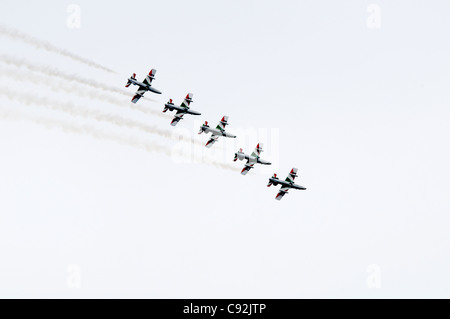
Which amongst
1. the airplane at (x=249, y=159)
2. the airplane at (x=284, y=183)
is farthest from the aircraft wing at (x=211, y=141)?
the airplane at (x=284, y=183)

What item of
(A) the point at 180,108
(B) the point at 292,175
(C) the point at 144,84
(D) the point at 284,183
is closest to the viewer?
(C) the point at 144,84

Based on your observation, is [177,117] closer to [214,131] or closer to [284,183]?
[214,131]

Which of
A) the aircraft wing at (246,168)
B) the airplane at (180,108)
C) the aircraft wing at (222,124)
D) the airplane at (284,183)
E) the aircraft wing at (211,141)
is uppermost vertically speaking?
the airplane at (180,108)

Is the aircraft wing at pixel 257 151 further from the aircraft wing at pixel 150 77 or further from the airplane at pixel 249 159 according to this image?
the aircraft wing at pixel 150 77

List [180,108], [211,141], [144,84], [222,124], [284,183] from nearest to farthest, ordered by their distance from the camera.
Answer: [144,84] < [180,108] < [284,183] < [211,141] < [222,124]

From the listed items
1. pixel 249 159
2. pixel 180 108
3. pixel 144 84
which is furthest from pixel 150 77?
pixel 249 159

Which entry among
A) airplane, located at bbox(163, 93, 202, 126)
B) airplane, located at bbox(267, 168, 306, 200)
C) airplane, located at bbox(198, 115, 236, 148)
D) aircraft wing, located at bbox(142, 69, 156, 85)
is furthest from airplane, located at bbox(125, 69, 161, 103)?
airplane, located at bbox(267, 168, 306, 200)

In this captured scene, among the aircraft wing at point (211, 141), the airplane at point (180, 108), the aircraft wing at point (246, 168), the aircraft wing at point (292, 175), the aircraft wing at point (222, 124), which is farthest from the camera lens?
the aircraft wing at point (222, 124)

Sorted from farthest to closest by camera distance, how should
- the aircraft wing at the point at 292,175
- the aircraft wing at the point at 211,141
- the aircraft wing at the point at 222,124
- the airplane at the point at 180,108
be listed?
the aircraft wing at the point at 222,124, the aircraft wing at the point at 292,175, the aircraft wing at the point at 211,141, the airplane at the point at 180,108

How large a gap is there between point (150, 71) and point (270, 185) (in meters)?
24.0

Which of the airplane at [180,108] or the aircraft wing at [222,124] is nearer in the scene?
the airplane at [180,108]

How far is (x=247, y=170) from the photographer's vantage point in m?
106
